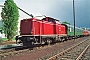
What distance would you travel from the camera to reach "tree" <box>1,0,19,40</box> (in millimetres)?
39503

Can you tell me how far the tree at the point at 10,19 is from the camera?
1555 inches

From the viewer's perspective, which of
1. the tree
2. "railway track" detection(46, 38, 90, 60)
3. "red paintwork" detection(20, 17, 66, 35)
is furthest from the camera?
the tree

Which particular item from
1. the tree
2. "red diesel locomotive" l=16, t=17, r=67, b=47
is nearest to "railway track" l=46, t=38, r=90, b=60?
"red diesel locomotive" l=16, t=17, r=67, b=47

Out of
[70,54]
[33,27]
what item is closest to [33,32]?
[33,27]

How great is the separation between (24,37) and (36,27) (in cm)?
192

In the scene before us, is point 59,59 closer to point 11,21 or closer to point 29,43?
point 29,43

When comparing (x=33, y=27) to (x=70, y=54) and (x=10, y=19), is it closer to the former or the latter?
(x=70, y=54)

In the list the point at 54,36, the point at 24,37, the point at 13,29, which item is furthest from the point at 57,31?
the point at 13,29

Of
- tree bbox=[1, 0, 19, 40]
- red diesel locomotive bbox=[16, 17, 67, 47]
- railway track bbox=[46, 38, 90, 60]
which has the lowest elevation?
railway track bbox=[46, 38, 90, 60]

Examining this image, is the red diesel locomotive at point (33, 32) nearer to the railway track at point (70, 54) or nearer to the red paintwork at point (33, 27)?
the red paintwork at point (33, 27)

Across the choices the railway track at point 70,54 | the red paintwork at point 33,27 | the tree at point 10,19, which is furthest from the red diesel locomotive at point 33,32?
the tree at point 10,19

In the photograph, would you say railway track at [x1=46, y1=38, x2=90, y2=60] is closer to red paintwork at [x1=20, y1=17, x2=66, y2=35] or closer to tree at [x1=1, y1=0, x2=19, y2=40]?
red paintwork at [x1=20, y1=17, x2=66, y2=35]

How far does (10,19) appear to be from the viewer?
133ft

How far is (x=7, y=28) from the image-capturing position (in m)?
39.8
